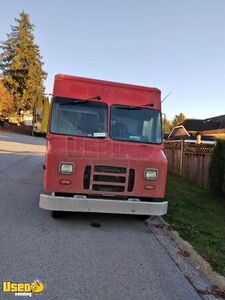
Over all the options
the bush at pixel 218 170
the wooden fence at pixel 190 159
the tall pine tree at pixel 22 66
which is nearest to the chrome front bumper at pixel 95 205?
the bush at pixel 218 170

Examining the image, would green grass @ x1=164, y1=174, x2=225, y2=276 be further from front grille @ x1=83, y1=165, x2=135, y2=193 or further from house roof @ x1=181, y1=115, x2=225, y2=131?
house roof @ x1=181, y1=115, x2=225, y2=131

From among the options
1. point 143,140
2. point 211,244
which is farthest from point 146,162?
point 211,244

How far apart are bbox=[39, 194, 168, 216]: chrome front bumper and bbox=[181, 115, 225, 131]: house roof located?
34559 mm

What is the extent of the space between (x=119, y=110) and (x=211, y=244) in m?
3.19

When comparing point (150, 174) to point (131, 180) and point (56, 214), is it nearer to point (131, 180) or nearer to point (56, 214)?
point (131, 180)

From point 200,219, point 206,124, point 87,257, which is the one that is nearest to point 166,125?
point 206,124

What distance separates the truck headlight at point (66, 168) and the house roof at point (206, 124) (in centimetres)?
3514

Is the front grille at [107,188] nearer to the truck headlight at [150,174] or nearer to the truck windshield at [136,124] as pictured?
A: the truck headlight at [150,174]

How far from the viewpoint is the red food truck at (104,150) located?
5973mm

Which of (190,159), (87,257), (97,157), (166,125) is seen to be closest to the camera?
(87,257)

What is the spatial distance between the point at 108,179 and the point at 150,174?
0.81m

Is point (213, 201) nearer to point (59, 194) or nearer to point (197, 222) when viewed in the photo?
point (197, 222)

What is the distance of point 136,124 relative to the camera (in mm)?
7020

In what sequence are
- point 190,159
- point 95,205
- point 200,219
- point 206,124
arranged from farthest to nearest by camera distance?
1. point 206,124
2. point 190,159
3. point 200,219
4. point 95,205
